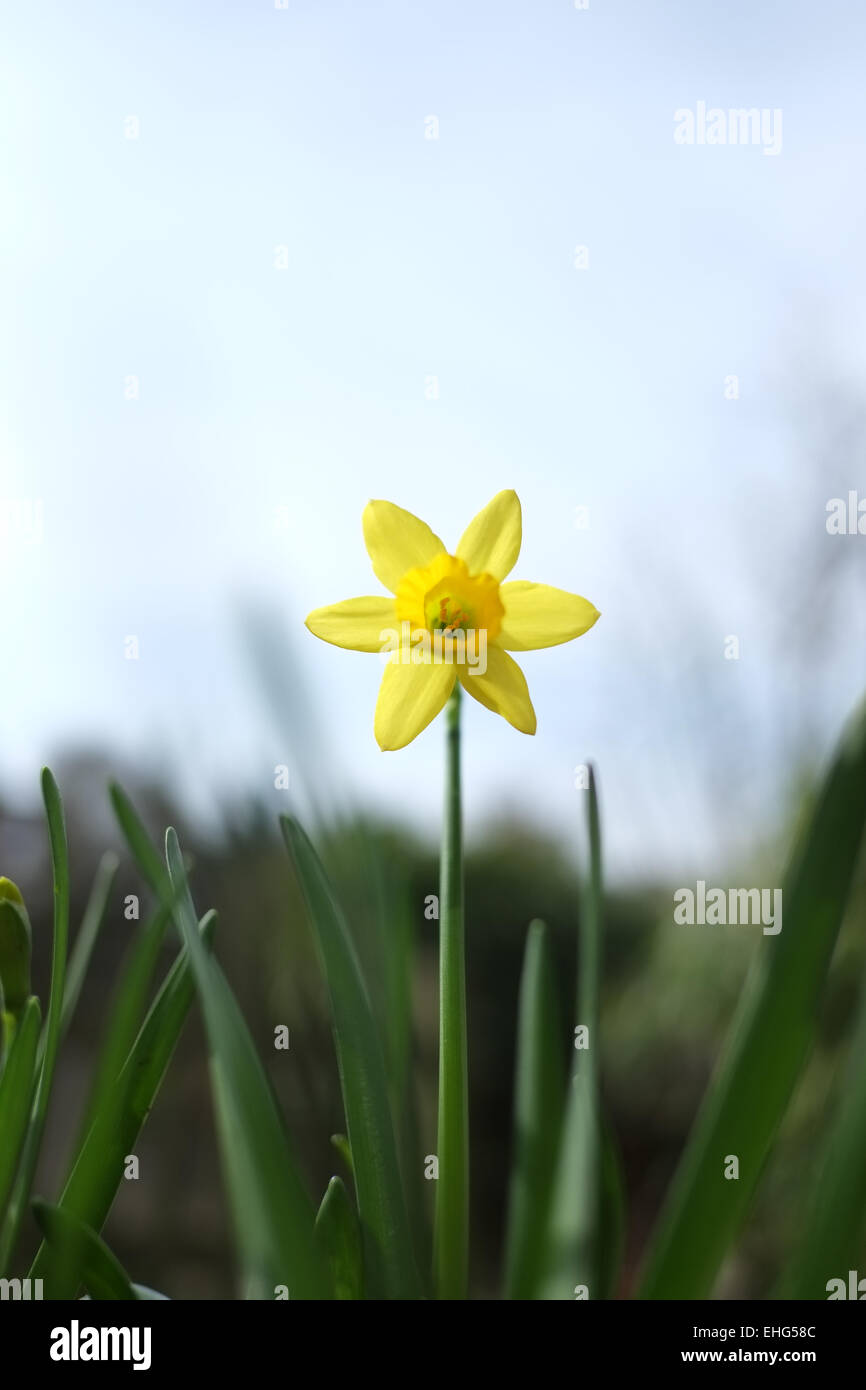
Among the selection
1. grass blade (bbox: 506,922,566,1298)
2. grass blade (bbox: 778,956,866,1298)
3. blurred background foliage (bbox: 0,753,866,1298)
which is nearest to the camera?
grass blade (bbox: 778,956,866,1298)

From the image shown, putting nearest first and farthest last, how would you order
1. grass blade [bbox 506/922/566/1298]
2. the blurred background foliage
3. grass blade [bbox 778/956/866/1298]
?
grass blade [bbox 778/956/866/1298]
grass blade [bbox 506/922/566/1298]
the blurred background foliage

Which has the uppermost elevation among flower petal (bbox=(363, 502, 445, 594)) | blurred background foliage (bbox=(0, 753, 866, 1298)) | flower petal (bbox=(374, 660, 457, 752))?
flower petal (bbox=(363, 502, 445, 594))

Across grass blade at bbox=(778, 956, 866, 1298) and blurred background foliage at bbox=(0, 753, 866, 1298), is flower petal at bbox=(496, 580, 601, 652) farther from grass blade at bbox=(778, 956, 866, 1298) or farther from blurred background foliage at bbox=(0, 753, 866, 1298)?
blurred background foliage at bbox=(0, 753, 866, 1298)

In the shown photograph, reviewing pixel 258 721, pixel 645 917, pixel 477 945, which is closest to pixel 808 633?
pixel 645 917

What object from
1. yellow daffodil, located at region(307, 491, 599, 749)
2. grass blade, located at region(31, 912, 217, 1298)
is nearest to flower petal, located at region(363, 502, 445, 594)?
yellow daffodil, located at region(307, 491, 599, 749)

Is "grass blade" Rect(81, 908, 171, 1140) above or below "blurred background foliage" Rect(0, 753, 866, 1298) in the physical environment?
above

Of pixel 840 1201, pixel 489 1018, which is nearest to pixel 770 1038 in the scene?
pixel 840 1201

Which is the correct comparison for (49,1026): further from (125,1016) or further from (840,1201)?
(840,1201)
